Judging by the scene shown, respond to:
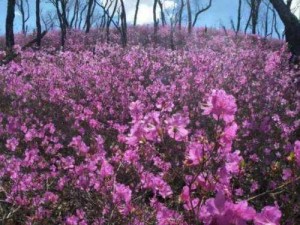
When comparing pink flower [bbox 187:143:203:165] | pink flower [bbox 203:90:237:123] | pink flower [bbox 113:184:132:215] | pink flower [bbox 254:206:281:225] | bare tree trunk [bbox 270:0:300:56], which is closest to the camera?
pink flower [bbox 254:206:281:225]

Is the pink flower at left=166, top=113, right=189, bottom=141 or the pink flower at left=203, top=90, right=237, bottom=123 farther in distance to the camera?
the pink flower at left=166, top=113, right=189, bottom=141

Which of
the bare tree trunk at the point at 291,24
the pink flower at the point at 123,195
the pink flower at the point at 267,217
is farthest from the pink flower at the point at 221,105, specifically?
the bare tree trunk at the point at 291,24

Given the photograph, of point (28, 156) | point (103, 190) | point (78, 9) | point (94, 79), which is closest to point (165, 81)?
point (94, 79)

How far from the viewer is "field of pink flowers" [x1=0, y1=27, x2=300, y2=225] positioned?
7.12 feet

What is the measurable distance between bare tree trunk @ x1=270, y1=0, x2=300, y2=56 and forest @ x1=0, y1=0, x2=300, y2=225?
3 centimetres

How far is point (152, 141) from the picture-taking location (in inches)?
147

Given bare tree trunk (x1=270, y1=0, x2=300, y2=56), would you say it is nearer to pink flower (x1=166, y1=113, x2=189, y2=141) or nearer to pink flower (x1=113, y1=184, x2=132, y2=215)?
pink flower (x1=113, y1=184, x2=132, y2=215)

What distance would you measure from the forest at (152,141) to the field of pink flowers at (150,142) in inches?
0.4

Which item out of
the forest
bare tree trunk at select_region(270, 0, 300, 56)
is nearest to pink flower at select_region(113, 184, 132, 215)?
the forest

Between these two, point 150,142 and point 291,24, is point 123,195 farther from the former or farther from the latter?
point 291,24

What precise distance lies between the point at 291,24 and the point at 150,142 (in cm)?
733

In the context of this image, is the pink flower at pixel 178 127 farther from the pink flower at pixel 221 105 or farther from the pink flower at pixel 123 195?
the pink flower at pixel 123 195

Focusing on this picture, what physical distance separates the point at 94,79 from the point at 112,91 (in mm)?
905

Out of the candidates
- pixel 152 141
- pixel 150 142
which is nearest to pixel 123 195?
pixel 152 141
